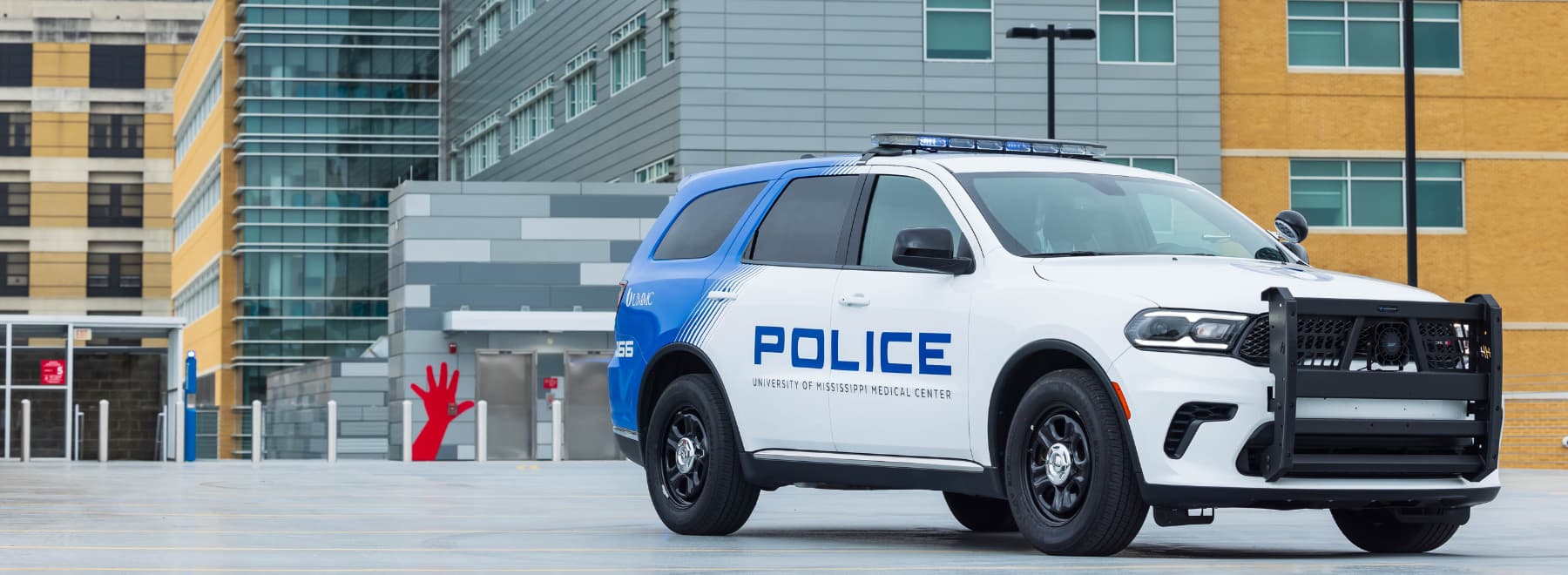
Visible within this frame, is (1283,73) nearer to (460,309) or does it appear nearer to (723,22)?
(723,22)

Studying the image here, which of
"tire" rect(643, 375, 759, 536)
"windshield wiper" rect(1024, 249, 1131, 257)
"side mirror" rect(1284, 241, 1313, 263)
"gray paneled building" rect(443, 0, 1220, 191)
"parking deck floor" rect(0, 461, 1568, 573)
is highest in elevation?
"gray paneled building" rect(443, 0, 1220, 191)

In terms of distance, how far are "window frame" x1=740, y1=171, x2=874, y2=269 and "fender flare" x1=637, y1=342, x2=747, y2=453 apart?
537 millimetres

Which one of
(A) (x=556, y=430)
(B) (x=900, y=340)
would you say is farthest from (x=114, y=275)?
(B) (x=900, y=340)

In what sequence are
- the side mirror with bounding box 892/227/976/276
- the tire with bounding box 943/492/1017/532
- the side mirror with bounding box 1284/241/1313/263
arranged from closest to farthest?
the side mirror with bounding box 892/227/976/276
the side mirror with bounding box 1284/241/1313/263
the tire with bounding box 943/492/1017/532

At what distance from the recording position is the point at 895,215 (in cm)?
1149

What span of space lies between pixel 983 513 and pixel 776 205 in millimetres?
2023

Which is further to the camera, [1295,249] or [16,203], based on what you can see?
[16,203]

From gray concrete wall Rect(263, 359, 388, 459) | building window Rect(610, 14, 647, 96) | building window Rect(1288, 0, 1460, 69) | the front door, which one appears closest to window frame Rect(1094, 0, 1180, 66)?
building window Rect(1288, 0, 1460, 69)

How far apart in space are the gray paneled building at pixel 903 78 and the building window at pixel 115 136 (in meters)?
48.1

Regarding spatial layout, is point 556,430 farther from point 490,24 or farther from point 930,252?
point 490,24

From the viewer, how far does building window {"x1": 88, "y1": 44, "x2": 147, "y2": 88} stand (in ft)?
297

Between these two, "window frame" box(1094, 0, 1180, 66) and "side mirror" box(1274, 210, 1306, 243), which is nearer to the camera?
"side mirror" box(1274, 210, 1306, 243)

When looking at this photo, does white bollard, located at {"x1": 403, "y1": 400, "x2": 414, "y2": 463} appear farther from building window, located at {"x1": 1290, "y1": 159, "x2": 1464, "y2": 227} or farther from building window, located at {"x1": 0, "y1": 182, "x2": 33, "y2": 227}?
building window, located at {"x1": 0, "y1": 182, "x2": 33, "y2": 227}

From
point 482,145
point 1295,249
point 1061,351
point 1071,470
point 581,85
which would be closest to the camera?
point 1071,470
